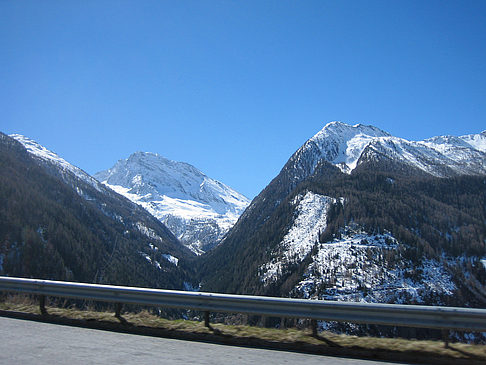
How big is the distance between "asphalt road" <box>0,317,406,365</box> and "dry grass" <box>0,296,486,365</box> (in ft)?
1.78

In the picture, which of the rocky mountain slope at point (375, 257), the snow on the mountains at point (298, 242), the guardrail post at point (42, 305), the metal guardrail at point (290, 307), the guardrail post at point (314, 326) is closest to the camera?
the metal guardrail at point (290, 307)

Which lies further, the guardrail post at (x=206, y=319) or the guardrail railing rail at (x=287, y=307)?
the guardrail post at (x=206, y=319)

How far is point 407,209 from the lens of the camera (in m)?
191

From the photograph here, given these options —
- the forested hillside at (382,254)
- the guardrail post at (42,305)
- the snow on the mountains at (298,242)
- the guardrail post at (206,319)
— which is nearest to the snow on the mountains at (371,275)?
the forested hillside at (382,254)

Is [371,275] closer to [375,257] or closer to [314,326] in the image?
[375,257]

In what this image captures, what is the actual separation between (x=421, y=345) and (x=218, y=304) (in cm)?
492

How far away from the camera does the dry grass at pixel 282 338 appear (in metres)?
7.41

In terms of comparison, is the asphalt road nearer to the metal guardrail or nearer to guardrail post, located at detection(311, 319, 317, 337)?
the metal guardrail

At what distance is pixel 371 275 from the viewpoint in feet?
452

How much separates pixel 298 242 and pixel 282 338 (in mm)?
174351

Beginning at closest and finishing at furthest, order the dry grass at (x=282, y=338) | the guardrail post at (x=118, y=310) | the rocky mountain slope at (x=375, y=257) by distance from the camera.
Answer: the dry grass at (x=282, y=338), the guardrail post at (x=118, y=310), the rocky mountain slope at (x=375, y=257)

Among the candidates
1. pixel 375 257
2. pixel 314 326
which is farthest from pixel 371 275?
pixel 314 326

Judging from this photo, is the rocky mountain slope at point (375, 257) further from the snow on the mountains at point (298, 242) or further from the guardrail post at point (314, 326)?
the guardrail post at point (314, 326)

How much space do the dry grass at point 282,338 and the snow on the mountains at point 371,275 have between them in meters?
119
